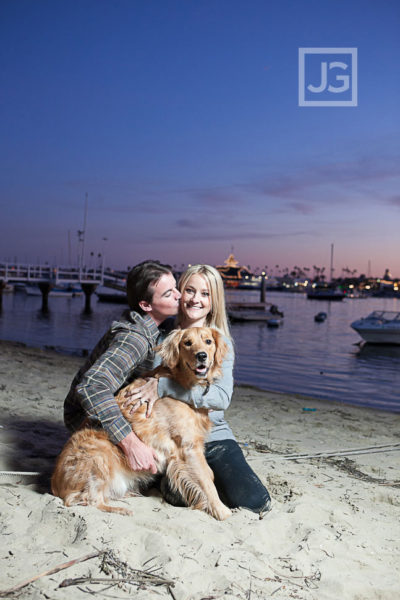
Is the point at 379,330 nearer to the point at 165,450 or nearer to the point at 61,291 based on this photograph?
the point at 165,450

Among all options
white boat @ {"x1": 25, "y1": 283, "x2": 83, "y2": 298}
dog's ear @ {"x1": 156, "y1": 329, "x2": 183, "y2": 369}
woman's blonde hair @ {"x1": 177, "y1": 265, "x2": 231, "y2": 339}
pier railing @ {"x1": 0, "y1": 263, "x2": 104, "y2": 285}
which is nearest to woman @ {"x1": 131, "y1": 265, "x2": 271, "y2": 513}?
woman's blonde hair @ {"x1": 177, "y1": 265, "x2": 231, "y2": 339}

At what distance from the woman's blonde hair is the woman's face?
3cm

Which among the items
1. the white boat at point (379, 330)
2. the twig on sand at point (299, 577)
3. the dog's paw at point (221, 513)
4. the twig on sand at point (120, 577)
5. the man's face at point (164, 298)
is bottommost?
the white boat at point (379, 330)

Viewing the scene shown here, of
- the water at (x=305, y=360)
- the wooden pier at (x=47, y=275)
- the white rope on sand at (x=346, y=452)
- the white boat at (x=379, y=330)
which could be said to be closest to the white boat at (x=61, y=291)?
the wooden pier at (x=47, y=275)

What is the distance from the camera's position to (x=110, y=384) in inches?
133

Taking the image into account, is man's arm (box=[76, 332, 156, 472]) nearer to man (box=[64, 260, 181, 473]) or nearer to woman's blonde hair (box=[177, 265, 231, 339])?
man (box=[64, 260, 181, 473])

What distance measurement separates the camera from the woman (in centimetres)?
348

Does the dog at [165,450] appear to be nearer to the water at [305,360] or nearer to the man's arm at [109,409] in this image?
the man's arm at [109,409]

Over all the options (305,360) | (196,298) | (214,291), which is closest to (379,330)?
(305,360)

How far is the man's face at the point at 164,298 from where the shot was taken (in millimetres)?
3766

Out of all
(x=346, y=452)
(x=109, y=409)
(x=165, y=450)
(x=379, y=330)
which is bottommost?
(x=379, y=330)

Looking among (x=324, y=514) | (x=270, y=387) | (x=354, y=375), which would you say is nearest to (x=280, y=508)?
(x=324, y=514)

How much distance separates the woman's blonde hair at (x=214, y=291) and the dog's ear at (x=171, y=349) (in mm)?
618

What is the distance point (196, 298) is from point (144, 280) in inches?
18.4
